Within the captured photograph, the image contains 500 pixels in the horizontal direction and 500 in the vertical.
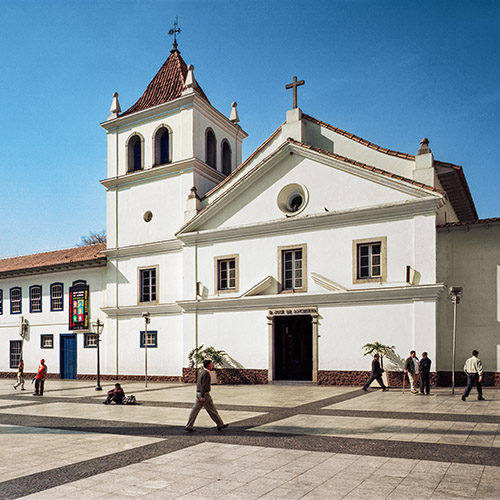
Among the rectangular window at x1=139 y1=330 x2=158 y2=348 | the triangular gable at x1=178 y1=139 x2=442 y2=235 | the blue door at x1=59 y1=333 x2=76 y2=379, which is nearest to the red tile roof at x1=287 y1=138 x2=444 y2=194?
the triangular gable at x1=178 y1=139 x2=442 y2=235

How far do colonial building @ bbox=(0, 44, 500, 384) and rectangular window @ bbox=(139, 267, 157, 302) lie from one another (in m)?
0.08

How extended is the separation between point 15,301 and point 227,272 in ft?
54.3

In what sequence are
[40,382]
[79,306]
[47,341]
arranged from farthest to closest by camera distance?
[47,341]
[79,306]
[40,382]

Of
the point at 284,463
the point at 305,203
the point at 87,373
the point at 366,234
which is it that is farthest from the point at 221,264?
the point at 284,463

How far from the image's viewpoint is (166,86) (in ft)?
101

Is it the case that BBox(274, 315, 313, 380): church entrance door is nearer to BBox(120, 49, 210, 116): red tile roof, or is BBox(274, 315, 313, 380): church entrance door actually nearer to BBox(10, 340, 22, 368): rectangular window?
BBox(120, 49, 210, 116): red tile roof

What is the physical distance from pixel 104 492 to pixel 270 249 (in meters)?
17.7

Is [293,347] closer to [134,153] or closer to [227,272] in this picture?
[227,272]

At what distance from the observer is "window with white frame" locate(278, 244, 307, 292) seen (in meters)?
23.4

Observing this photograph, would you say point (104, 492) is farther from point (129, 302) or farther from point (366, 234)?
point (129, 302)

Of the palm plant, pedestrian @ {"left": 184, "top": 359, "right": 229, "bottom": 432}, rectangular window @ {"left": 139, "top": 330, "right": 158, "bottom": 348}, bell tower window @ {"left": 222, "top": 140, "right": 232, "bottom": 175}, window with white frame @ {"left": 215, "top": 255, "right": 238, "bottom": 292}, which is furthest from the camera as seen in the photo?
bell tower window @ {"left": 222, "top": 140, "right": 232, "bottom": 175}

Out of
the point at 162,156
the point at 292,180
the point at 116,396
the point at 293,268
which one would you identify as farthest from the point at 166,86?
the point at 116,396

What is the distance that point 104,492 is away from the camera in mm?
7078

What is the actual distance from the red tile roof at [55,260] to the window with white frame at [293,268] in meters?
11.4
